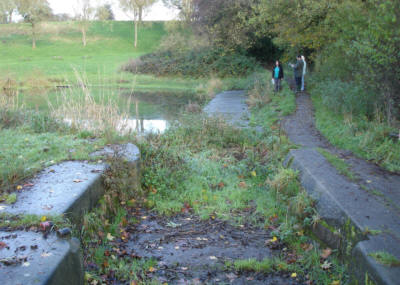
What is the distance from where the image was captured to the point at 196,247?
16.7 feet

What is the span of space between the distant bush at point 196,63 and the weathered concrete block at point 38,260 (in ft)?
89.3

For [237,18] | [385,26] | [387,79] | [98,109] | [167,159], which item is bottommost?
[167,159]

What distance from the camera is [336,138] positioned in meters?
9.29

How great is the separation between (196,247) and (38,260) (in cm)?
222

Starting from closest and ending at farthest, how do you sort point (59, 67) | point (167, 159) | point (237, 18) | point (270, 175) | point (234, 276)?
1. point (234, 276)
2. point (270, 175)
3. point (167, 159)
4. point (237, 18)
5. point (59, 67)

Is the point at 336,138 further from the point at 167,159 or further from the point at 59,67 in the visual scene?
the point at 59,67

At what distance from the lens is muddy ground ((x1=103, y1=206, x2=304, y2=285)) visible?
4316 mm

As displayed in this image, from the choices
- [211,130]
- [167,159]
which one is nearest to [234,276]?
[167,159]

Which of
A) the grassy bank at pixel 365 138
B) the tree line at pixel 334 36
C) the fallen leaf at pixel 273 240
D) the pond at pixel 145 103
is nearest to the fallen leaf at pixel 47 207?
the fallen leaf at pixel 273 240

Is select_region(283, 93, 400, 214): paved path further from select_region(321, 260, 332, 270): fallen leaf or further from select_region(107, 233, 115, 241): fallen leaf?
select_region(107, 233, 115, 241): fallen leaf

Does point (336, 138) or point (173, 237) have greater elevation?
point (336, 138)

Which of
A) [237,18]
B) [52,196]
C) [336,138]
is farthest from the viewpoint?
[237,18]

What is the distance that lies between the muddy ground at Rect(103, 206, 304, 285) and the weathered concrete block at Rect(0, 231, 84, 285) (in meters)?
1.06

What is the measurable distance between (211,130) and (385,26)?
15.1 ft
